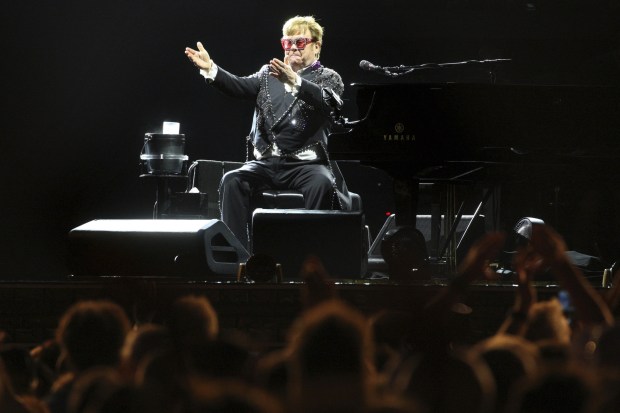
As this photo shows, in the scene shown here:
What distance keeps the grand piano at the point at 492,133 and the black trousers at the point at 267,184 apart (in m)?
0.40

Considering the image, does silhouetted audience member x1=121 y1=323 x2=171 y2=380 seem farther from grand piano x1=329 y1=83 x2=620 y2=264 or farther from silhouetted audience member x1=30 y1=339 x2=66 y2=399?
grand piano x1=329 y1=83 x2=620 y2=264

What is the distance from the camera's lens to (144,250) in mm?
2406

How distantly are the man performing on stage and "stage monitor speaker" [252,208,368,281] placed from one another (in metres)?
0.91

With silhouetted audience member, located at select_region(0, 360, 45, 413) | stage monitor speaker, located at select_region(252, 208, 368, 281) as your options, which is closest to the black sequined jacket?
stage monitor speaker, located at select_region(252, 208, 368, 281)

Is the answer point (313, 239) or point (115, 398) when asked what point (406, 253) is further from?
point (115, 398)

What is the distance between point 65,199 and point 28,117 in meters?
0.64

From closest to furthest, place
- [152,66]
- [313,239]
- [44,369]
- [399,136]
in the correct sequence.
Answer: [44,369] → [313,239] → [399,136] → [152,66]

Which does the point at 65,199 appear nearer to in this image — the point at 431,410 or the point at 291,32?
the point at 291,32

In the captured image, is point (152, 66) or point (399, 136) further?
point (152, 66)

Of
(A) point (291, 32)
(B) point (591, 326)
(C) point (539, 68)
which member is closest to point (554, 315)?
(B) point (591, 326)

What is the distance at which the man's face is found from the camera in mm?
3525

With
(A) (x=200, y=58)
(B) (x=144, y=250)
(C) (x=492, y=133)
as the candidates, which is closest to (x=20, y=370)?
(B) (x=144, y=250)

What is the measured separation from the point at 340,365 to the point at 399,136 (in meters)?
2.65

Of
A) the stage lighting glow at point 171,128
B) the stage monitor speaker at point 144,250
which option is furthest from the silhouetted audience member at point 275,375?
the stage lighting glow at point 171,128
